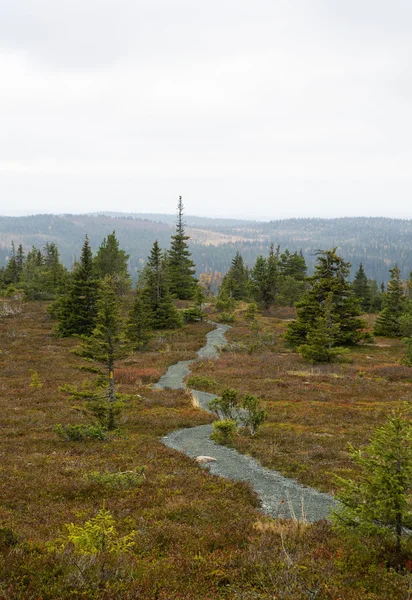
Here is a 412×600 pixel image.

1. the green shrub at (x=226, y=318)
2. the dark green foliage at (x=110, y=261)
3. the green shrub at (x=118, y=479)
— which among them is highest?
the dark green foliage at (x=110, y=261)

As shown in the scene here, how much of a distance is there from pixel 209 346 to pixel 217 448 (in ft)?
97.7

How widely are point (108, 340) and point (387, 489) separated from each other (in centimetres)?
1317

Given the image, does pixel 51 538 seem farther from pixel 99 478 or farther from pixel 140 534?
pixel 99 478

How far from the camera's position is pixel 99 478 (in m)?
11.7

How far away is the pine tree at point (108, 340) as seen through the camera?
16.9 m

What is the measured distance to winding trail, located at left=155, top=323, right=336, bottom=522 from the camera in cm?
1077

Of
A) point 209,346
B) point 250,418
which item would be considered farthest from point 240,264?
point 250,418

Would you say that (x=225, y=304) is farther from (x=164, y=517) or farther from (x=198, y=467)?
(x=164, y=517)

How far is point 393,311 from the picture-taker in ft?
169

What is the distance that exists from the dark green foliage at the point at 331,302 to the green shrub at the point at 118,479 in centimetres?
3165

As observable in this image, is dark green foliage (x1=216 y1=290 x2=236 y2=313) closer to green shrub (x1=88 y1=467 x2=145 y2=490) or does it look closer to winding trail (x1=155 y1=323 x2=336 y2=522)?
A: winding trail (x1=155 y1=323 x2=336 y2=522)

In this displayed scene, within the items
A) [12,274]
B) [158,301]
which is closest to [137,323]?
[158,301]

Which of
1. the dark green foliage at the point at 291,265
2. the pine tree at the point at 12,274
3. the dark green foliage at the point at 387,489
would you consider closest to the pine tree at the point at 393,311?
the dark green foliage at the point at 291,265

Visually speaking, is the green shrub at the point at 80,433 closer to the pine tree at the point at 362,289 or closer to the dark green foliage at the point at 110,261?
the dark green foliage at the point at 110,261
